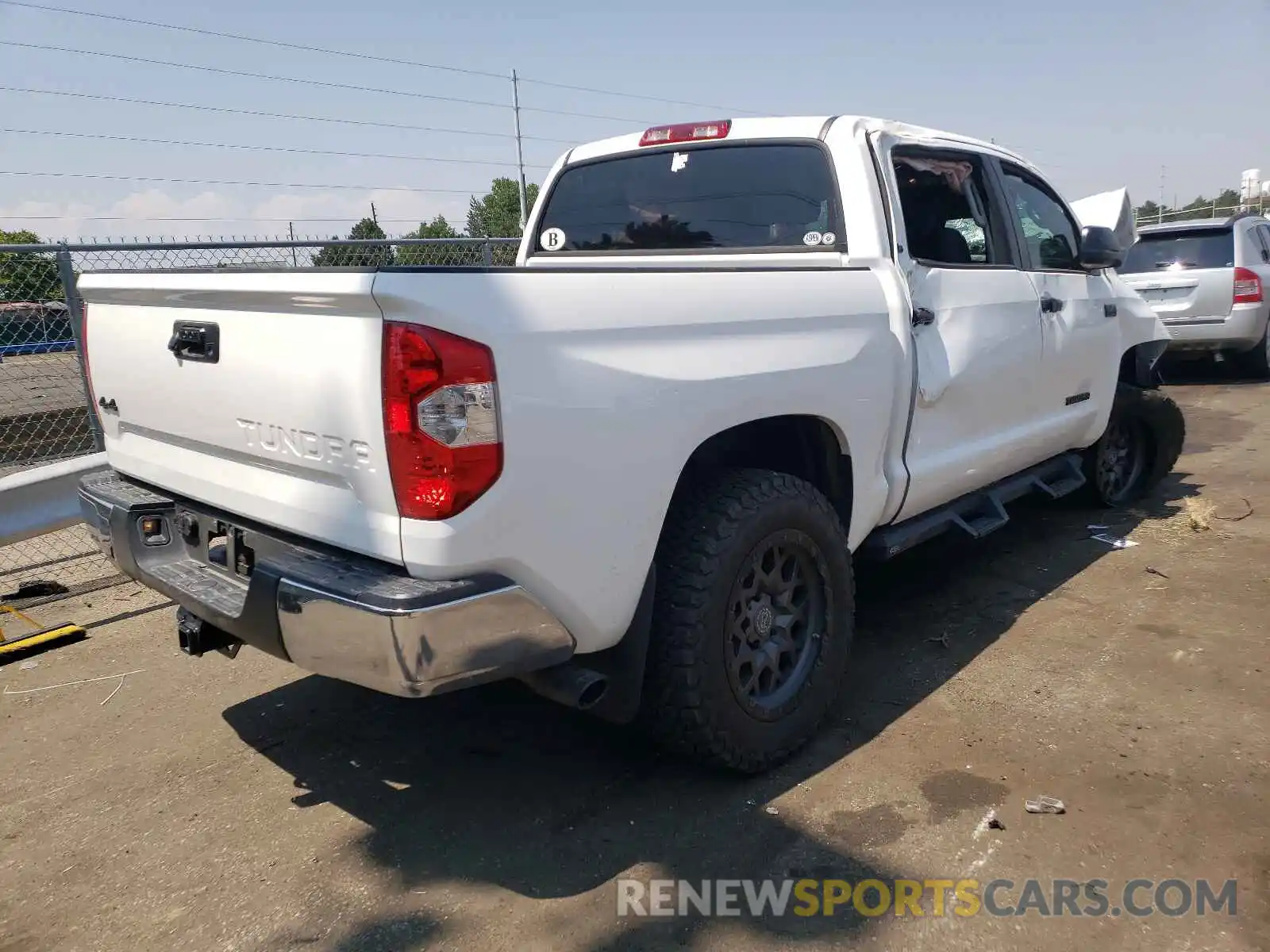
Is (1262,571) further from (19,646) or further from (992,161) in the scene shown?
(19,646)

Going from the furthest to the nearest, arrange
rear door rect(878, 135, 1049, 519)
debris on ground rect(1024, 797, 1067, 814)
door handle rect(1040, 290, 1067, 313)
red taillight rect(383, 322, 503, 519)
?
door handle rect(1040, 290, 1067, 313)
rear door rect(878, 135, 1049, 519)
debris on ground rect(1024, 797, 1067, 814)
red taillight rect(383, 322, 503, 519)

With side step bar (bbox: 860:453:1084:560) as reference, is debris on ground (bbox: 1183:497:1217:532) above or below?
below

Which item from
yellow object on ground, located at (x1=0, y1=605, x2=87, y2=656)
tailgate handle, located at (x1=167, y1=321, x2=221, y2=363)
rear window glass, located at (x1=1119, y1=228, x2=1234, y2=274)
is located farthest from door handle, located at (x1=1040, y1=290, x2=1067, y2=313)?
rear window glass, located at (x1=1119, y1=228, x2=1234, y2=274)

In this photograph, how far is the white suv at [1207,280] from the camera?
32.3 feet

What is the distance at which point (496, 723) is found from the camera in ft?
11.3

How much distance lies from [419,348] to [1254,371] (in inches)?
451

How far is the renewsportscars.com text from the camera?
2387 mm

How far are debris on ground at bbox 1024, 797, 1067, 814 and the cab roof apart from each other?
2.36 meters

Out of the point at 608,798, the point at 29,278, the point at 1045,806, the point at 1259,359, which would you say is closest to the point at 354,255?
the point at 29,278

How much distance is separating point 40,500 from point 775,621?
3.29 meters

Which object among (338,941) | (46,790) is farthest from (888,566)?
(46,790)

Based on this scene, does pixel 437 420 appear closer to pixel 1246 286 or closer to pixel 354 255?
pixel 354 255

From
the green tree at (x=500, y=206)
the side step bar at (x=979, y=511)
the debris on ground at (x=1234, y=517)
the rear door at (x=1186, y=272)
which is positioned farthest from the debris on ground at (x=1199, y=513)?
the green tree at (x=500, y=206)

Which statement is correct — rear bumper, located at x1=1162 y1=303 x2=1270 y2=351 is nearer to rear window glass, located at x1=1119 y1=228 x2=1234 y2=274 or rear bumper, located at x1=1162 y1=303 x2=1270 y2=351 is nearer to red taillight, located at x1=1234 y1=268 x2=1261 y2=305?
red taillight, located at x1=1234 y1=268 x2=1261 y2=305
